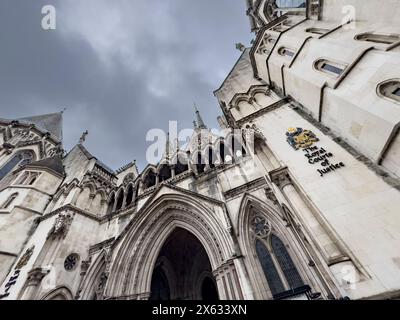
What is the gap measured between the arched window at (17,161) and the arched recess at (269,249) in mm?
21795

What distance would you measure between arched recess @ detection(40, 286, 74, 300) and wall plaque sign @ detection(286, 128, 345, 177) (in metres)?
12.5

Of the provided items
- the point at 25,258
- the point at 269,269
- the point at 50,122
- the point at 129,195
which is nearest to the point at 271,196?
the point at 269,269

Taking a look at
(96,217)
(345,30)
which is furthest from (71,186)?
(345,30)

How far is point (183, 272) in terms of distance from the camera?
40.9 feet

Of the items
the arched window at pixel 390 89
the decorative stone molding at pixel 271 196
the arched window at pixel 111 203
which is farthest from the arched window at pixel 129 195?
the arched window at pixel 390 89

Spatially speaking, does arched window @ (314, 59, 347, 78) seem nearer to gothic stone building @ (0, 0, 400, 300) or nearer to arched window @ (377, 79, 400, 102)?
gothic stone building @ (0, 0, 400, 300)

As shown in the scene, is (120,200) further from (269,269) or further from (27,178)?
(269,269)

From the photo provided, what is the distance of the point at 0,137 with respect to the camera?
68.3 feet

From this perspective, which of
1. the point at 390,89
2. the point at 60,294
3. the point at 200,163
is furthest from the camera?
the point at 200,163

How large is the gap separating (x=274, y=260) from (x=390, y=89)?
637 cm

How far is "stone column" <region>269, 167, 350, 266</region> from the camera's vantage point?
4773 millimetres

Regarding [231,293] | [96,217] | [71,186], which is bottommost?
[231,293]
